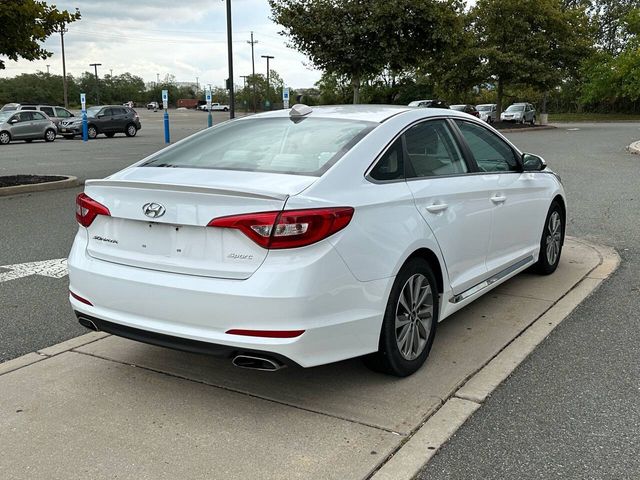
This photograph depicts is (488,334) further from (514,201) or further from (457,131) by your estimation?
(457,131)

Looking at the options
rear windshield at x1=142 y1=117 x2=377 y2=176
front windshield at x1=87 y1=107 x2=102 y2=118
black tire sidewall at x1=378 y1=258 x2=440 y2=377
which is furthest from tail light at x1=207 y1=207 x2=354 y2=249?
front windshield at x1=87 y1=107 x2=102 y2=118

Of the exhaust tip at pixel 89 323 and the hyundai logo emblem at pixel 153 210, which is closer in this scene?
the hyundai logo emblem at pixel 153 210

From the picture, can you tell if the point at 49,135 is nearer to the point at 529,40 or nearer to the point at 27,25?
the point at 27,25

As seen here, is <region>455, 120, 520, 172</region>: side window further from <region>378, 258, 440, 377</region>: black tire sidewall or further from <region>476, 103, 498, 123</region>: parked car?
<region>476, 103, 498, 123</region>: parked car

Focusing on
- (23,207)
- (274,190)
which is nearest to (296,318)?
(274,190)

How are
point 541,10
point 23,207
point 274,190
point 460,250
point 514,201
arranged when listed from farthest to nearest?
point 541,10, point 23,207, point 514,201, point 460,250, point 274,190

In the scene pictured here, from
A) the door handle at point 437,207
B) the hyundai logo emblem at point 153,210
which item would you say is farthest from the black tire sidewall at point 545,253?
the hyundai logo emblem at point 153,210

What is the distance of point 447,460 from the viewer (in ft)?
9.70

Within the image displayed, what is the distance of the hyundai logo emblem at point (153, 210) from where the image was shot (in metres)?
3.29

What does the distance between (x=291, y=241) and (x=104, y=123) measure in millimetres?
31752

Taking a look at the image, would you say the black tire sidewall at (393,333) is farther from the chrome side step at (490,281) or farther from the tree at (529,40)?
the tree at (529,40)

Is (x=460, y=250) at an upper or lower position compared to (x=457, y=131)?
lower

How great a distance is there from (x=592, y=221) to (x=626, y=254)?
2.03m

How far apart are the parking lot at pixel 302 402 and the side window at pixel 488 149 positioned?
3.74 feet
